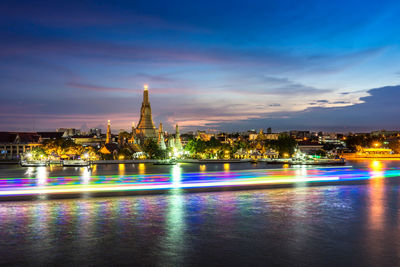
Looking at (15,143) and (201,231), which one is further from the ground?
(15,143)

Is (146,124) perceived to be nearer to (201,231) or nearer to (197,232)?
(201,231)

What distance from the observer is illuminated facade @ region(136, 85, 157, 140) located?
102 metres

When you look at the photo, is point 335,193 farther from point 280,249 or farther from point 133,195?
point 280,249

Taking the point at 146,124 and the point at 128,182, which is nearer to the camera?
the point at 128,182

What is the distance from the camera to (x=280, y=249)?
10875mm

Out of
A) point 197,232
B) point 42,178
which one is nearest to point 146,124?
point 42,178

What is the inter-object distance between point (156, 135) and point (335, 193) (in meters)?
82.5

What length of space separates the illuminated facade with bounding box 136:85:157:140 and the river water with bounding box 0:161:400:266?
8172cm

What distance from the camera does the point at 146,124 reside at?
343 feet

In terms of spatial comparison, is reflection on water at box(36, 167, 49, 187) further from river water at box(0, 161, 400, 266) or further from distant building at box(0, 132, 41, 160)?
distant building at box(0, 132, 41, 160)

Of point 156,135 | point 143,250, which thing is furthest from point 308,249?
point 156,135

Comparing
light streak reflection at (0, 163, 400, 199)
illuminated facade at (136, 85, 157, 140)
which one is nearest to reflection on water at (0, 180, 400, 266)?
light streak reflection at (0, 163, 400, 199)

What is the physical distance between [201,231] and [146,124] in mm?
92682

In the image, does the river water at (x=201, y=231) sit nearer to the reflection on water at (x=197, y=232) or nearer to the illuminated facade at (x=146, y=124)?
the reflection on water at (x=197, y=232)
